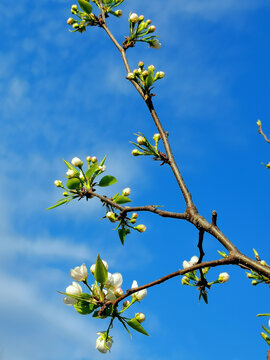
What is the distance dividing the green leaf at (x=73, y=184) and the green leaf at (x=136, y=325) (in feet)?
3.37

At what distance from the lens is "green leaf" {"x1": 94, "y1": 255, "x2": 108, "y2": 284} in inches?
70.2

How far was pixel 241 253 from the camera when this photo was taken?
1828 mm

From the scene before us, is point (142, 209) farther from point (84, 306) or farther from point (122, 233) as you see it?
point (84, 306)

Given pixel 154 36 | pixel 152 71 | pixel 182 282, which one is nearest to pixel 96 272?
pixel 182 282

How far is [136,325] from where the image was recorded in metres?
1.88

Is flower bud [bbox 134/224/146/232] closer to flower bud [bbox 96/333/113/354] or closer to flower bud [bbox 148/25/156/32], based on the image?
flower bud [bbox 96/333/113/354]

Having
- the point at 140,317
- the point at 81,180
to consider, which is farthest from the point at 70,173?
the point at 140,317

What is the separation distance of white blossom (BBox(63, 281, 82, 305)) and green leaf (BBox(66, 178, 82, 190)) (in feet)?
2.61

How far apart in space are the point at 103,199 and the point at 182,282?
0.76m

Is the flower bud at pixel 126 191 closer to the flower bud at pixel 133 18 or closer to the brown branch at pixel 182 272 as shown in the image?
the brown branch at pixel 182 272

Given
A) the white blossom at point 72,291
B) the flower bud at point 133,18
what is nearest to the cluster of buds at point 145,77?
the flower bud at point 133,18

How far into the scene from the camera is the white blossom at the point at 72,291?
1.92m

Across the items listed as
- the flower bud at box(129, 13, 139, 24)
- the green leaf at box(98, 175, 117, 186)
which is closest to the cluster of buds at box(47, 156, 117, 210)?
the green leaf at box(98, 175, 117, 186)

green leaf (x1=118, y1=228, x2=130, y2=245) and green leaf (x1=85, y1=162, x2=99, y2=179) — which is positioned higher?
green leaf (x1=85, y1=162, x2=99, y2=179)
